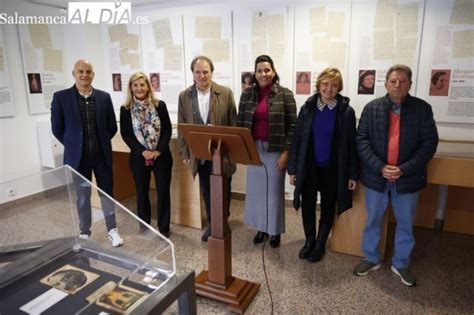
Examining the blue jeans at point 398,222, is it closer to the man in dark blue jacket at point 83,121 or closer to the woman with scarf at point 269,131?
the woman with scarf at point 269,131

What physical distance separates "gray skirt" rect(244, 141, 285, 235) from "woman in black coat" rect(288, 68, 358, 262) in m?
Result: 0.17

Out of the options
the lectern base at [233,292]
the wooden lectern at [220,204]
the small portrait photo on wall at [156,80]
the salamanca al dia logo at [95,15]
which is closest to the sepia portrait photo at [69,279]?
the wooden lectern at [220,204]

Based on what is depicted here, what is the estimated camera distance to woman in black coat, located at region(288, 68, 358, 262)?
237 cm

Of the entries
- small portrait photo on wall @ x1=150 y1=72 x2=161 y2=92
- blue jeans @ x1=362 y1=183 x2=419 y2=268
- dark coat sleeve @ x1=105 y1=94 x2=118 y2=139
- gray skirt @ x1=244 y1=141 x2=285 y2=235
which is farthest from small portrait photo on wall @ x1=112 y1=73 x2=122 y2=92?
blue jeans @ x1=362 y1=183 x2=419 y2=268

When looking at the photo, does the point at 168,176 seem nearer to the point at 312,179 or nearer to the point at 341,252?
the point at 312,179

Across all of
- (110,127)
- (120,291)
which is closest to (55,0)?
(110,127)

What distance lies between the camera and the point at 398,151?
2.21 metres

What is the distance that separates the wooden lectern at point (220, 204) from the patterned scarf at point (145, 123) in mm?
A: 923

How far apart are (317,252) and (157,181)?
1.45 m

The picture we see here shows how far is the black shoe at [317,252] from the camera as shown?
8.77ft

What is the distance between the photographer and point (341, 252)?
9.16 ft

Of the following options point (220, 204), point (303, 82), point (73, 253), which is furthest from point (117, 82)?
point (73, 253)

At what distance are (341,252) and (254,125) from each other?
49.1 inches

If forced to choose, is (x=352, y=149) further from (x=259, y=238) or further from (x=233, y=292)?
(x=233, y=292)
